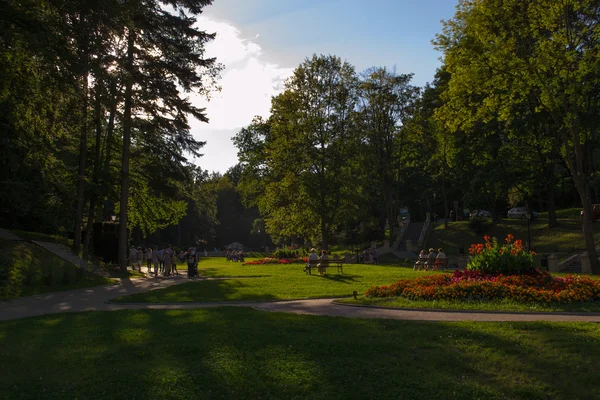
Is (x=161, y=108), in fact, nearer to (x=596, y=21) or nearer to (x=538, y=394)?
(x=596, y=21)

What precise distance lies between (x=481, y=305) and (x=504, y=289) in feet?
4.82

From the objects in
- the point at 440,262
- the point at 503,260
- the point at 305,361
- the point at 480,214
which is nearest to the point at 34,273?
the point at 305,361

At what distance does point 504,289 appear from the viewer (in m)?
13.4

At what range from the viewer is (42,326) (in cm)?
1009

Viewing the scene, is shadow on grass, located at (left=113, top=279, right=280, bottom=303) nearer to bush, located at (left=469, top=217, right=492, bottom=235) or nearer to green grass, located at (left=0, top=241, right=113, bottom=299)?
green grass, located at (left=0, top=241, right=113, bottom=299)

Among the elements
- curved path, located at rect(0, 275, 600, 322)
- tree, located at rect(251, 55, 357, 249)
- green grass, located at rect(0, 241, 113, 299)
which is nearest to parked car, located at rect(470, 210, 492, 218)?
tree, located at rect(251, 55, 357, 249)

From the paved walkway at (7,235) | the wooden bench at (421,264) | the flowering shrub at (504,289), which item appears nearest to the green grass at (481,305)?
the flowering shrub at (504,289)

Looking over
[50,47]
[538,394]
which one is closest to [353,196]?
[50,47]

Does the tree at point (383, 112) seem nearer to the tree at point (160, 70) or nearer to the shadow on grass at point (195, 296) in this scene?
the tree at point (160, 70)

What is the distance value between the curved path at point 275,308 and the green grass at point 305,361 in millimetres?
1587

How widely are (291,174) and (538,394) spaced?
3581 centimetres

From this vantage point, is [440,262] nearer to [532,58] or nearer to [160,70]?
[532,58]

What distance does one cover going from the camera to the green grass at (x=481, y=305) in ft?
38.4

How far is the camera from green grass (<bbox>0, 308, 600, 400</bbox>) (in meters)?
6.04
